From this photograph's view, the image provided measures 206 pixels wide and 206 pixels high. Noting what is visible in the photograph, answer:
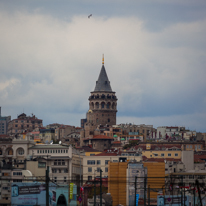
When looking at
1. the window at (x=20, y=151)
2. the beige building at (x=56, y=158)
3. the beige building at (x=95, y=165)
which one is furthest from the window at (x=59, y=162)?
the window at (x=20, y=151)

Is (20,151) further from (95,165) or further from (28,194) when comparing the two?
(28,194)

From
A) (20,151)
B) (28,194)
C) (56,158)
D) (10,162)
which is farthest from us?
(20,151)

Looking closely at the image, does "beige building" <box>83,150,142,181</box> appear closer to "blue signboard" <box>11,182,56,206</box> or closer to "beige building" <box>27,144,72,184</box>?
"beige building" <box>27,144,72,184</box>

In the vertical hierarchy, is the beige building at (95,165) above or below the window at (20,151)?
below

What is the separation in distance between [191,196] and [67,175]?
40.8m

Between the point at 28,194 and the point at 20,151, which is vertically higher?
the point at 20,151

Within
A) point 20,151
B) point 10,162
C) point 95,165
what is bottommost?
point 10,162

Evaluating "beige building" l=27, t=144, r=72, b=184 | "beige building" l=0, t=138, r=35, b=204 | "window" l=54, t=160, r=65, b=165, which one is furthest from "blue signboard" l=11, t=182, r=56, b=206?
"window" l=54, t=160, r=65, b=165

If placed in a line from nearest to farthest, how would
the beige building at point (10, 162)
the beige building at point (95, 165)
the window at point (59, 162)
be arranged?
the beige building at point (10, 162)
the window at point (59, 162)
the beige building at point (95, 165)

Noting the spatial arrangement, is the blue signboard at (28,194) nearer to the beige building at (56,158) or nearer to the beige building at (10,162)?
the beige building at (10,162)

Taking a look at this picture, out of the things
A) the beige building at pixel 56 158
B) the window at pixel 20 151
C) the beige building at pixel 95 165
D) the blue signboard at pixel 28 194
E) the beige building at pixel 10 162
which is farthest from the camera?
the window at pixel 20 151

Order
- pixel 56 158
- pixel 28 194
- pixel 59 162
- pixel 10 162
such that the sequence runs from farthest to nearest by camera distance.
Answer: pixel 59 162, pixel 56 158, pixel 10 162, pixel 28 194

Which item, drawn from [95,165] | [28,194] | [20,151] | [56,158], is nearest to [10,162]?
[56,158]

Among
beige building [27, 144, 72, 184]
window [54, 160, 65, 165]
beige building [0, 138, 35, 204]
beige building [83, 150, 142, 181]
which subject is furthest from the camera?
beige building [83, 150, 142, 181]
